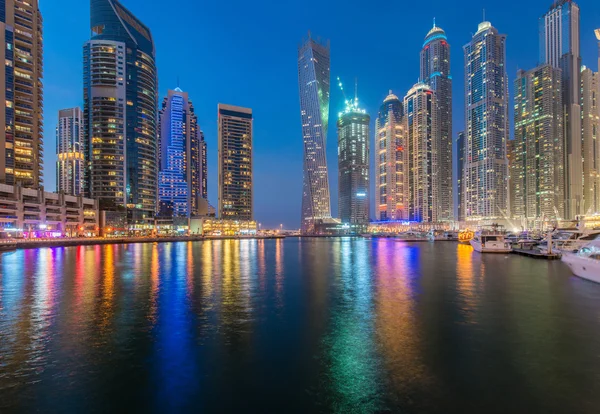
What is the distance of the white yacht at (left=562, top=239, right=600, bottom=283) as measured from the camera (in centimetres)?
3291

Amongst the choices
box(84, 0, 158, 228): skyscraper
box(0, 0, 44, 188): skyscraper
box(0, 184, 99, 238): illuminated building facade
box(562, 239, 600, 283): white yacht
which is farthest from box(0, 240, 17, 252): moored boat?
box(562, 239, 600, 283): white yacht

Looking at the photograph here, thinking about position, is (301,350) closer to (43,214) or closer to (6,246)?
(6,246)

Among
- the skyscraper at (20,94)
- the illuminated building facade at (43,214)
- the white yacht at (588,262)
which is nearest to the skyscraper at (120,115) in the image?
the illuminated building facade at (43,214)

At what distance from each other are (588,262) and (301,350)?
111 ft

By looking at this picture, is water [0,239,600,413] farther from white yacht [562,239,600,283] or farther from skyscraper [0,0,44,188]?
skyscraper [0,0,44,188]

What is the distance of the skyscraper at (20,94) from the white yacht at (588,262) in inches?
6023

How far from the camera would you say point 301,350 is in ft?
50.0

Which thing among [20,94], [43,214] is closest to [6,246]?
[43,214]

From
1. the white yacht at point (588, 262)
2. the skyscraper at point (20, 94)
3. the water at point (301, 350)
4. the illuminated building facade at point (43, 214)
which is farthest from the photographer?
the skyscraper at point (20, 94)

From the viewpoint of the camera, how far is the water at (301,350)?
35.4 ft

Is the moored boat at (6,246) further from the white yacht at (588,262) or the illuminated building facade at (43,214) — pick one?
the white yacht at (588,262)

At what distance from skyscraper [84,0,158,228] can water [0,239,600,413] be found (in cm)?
16104

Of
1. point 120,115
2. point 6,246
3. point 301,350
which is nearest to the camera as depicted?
point 301,350

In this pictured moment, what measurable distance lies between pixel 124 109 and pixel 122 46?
33.4 m
